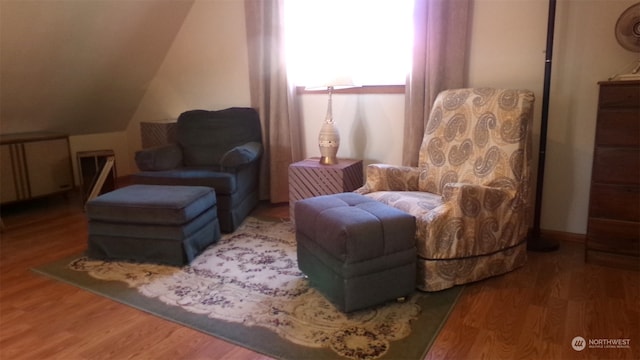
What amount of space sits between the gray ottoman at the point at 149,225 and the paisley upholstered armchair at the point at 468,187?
1086 mm

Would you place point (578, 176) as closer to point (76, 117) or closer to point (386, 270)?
point (386, 270)

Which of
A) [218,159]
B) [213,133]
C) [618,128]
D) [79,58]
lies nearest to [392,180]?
[618,128]

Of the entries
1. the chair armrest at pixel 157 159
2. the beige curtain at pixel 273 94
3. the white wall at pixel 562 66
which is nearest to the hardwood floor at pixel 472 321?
the white wall at pixel 562 66

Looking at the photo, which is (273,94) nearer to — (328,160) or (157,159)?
(328,160)

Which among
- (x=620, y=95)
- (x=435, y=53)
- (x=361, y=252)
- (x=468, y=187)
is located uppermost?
(x=435, y=53)

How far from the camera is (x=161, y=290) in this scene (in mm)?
2287

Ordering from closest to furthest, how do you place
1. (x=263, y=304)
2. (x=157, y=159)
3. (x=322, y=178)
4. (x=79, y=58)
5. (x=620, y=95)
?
1. (x=263, y=304)
2. (x=620, y=95)
3. (x=322, y=178)
4. (x=157, y=159)
5. (x=79, y=58)

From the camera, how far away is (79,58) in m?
3.74

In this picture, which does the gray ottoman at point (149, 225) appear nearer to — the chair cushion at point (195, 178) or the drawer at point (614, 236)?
the chair cushion at point (195, 178)

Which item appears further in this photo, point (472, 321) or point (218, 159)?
point (218, 159)

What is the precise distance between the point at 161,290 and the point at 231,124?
182 cm

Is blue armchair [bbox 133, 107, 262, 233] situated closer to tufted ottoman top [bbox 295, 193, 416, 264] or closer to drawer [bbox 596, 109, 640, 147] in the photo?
tufted ottoman top [bbox 295, 193, 416, 264]

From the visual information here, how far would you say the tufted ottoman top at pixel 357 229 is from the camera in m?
1.88

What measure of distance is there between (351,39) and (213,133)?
1424 mm
